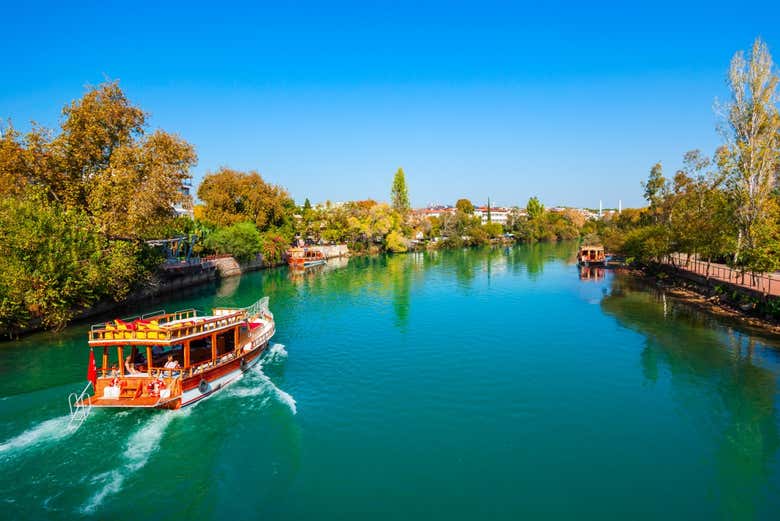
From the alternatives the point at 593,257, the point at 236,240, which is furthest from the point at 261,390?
the point at 593,257

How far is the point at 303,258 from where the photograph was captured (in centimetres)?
7388

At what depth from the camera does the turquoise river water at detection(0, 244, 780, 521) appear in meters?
12.2

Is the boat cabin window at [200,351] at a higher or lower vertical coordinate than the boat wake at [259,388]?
higher

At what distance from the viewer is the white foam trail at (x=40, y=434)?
14.6 m

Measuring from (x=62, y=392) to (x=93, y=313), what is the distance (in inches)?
679

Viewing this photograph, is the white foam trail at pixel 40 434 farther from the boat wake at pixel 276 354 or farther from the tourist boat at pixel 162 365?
the boat wake at pixel 276 354

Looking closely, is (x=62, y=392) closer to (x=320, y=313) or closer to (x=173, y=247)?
(x=320, y=313)

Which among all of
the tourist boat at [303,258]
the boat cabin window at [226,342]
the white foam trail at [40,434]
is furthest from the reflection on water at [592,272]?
the white foam trail at [40,434]

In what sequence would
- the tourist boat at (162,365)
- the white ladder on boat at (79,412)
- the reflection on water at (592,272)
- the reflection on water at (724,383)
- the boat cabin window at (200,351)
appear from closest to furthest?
1. the reflection on water at (724,383)
2. the white ladder on boat at (79,412)
3. the tourist boat at (162,365)
4. the boat cabin window at (200,351)
5. the reflection on water at (592,272)

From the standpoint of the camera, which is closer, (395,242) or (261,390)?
(261,390)

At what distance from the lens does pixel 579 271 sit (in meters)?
61.5

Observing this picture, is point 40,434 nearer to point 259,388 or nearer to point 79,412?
point 79,412

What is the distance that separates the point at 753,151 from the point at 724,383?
23.0 meters

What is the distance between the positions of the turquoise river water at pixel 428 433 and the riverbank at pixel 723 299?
2374mm
